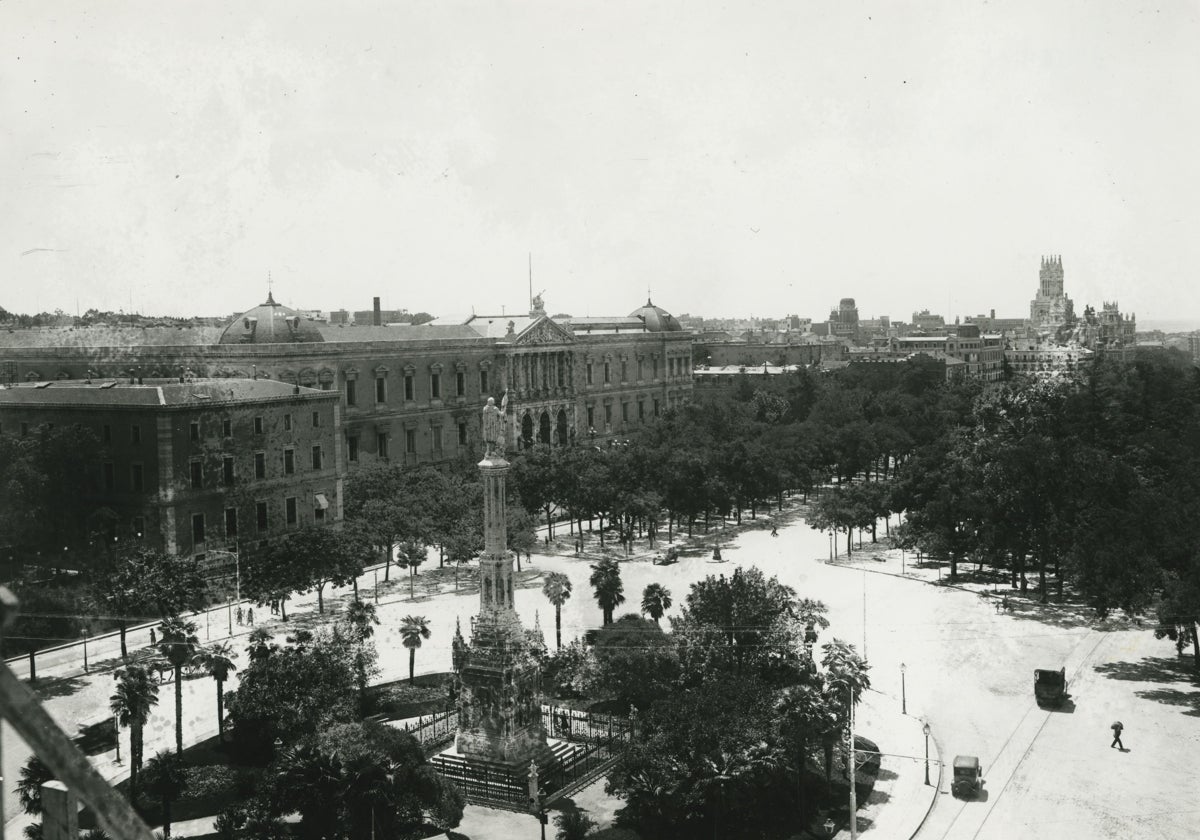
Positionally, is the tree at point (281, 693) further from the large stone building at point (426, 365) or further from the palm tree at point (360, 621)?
the large stone building at point (426, 365)

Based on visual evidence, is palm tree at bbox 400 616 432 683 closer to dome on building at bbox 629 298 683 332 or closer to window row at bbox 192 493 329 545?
window row at bbox 192 493 329 545

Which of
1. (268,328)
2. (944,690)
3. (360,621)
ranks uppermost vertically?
(268,328)

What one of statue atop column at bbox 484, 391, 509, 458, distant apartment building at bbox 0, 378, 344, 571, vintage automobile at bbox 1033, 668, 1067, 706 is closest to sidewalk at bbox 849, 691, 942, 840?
vintage automobile at bbox 1033, 668, 1067, 706

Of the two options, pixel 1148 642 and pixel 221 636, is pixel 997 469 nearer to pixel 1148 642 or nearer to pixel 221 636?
pixel 1148 642

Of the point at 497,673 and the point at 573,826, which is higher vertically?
the point at 497,673

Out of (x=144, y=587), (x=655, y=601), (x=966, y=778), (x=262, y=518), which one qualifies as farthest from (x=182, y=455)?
(x=966, y=778)

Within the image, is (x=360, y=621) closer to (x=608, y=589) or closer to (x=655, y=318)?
(x=608, y=589)

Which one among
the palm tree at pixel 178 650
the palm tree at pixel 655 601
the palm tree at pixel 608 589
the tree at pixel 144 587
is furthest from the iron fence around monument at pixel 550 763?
the tree at pixel 144 587
